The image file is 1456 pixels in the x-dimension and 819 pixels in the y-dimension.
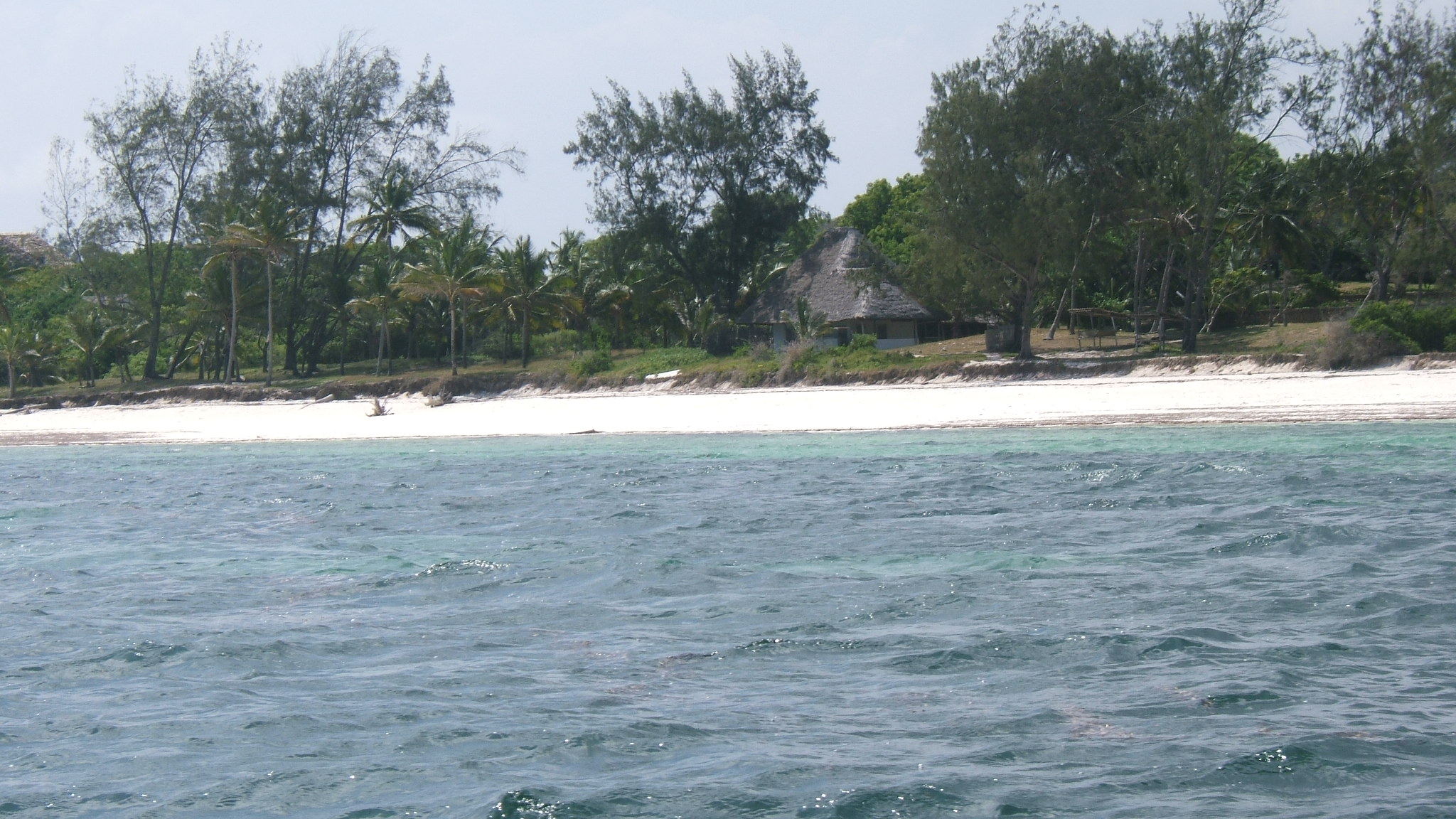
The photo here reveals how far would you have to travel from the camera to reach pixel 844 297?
38.1 meters

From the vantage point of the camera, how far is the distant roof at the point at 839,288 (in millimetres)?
36656

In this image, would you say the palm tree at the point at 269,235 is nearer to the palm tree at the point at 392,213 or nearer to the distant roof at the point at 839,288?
the palm tree at the point at 392,213

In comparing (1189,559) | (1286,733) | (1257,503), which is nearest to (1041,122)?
Answer: (1257,503)

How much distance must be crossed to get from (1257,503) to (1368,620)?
16.1 feet

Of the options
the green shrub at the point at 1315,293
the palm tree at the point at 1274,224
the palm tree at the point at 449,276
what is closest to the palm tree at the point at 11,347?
the palm tree at the point at 449,276

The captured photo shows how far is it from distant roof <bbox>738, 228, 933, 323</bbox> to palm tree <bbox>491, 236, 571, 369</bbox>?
6540 millimetres

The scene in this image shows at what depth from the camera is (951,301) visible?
33.2 meters

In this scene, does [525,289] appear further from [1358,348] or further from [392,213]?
[1358,348]

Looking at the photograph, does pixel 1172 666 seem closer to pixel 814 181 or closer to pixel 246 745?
pixel 246 745

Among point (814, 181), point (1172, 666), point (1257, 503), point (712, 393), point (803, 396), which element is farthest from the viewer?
point (814, 181)

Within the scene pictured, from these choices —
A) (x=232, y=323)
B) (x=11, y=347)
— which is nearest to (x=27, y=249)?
(x=11, y=347)

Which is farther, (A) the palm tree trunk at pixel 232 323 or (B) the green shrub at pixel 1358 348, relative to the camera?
(A) the palm tree trunk at pixel 232 323

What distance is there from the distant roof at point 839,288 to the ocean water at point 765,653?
2250 cm

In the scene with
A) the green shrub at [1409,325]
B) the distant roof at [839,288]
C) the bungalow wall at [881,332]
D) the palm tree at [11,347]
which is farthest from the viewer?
the palm tree at [11,347]
